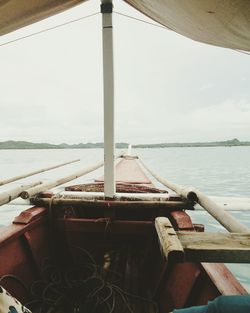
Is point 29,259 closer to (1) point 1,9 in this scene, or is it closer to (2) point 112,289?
(2) point 112,289

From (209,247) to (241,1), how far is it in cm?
124

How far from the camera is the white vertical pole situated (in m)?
2.84

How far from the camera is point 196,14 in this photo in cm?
179

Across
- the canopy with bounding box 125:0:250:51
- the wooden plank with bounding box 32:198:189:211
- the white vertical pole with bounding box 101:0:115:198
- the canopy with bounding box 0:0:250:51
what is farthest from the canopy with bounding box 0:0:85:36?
the wooden plank with bounding box 32:198:189:211

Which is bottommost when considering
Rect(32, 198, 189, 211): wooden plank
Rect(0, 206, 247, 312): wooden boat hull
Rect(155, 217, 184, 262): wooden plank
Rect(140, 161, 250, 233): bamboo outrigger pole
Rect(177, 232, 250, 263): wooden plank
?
Rect(0, 206, 247, 312): wooden boat hull

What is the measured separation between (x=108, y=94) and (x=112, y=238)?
1.67 m

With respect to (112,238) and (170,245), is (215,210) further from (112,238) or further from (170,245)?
(112,238)

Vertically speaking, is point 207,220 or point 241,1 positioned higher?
point 241,1

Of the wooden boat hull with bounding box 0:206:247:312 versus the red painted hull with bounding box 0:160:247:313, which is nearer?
the wooden boat hull with bounding box 0:206:247:312

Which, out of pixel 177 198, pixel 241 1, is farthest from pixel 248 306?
pixel 177 198

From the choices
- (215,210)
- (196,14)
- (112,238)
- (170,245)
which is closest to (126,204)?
(112,238)

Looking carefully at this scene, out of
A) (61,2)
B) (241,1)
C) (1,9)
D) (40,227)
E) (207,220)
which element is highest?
(61,2)

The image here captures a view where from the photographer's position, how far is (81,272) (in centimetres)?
286

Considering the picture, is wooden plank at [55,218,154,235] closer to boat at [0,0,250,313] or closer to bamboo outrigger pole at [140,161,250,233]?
boat at [0,0,250,313]
